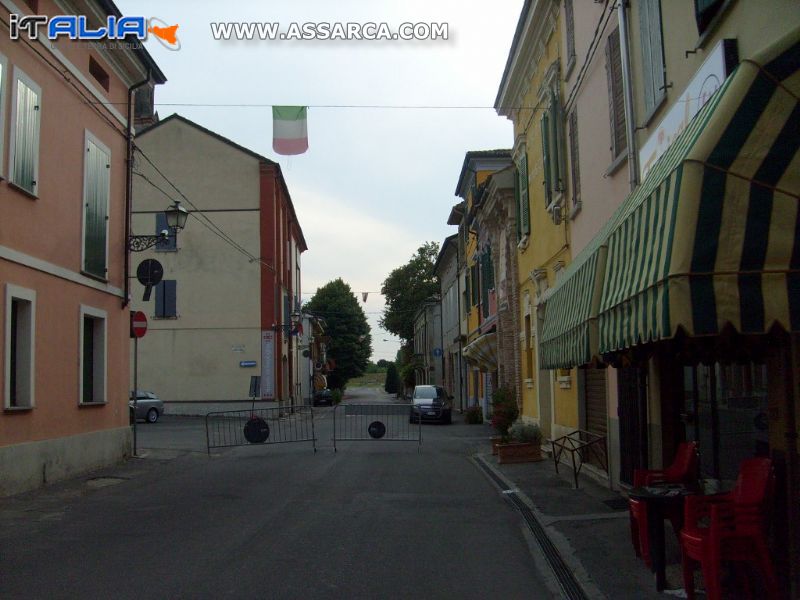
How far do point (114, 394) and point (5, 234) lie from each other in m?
5.56

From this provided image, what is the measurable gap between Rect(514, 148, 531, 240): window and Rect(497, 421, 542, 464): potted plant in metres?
4.89

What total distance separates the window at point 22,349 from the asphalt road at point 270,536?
1.59 metres

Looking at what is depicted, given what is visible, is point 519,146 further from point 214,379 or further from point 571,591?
point 214,379

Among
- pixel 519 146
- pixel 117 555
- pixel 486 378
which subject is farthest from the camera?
pixel 486 378

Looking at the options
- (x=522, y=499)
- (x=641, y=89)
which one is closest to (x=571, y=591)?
(x=522, y=499)

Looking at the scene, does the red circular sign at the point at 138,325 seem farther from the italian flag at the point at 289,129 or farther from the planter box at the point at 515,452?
the planter box at the point at 515,452

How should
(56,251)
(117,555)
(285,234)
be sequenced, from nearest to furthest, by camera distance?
(117,555) < (56,251) < (285,234)

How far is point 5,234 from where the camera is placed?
11.8m

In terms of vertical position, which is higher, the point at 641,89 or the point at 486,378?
the point at 641,89

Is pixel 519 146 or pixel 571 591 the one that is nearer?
pixel 571 591

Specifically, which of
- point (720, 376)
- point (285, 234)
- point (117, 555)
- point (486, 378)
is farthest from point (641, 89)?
point (285, 234)

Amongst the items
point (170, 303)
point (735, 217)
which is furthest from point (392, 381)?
point (735, 217)

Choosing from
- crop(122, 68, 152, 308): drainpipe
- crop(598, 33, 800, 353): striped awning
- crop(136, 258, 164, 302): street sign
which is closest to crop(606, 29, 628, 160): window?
crop(598, 33, 800, 353): striped awning

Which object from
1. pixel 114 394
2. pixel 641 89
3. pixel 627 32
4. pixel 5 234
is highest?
pixel 627 32
